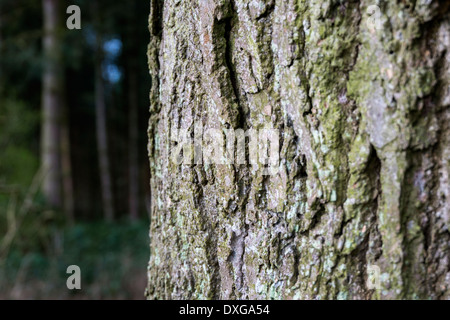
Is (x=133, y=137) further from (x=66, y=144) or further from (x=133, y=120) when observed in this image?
(x=66, y=144)

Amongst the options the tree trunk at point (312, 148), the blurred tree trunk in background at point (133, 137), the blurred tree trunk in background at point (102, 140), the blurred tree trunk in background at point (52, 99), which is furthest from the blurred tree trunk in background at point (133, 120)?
the tree trunk at point (312, 148)

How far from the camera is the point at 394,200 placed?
0.91 meters

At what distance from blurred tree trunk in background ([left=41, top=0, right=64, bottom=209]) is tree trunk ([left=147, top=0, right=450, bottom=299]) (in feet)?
22.5

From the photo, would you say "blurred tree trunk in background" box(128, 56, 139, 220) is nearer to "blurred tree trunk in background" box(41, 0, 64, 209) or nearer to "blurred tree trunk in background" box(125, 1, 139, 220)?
"blurred tree trunk in background" box(125, 1, 139, 220)

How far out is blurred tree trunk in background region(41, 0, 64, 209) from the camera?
24.1ft

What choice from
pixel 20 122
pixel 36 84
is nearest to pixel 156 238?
pixel 20 122

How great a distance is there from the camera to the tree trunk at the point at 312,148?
0.88 metres

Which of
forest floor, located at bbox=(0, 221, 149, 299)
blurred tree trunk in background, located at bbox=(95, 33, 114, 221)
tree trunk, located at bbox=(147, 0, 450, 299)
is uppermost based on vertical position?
blurred tree trunk in background, located at bbox=(95, 33, 114, 221)

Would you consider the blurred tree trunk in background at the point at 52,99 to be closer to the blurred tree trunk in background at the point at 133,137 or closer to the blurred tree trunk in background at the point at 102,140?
the blurred tree trunk in background at the point at 102,140

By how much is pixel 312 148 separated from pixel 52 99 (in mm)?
7742

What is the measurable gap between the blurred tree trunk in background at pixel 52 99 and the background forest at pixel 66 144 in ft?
0.06

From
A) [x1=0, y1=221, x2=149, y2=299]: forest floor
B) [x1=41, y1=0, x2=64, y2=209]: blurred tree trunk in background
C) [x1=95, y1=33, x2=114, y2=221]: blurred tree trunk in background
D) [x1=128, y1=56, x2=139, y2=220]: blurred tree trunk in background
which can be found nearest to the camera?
[x1=0, y1=221, x2=149, y2=299]: forest floor

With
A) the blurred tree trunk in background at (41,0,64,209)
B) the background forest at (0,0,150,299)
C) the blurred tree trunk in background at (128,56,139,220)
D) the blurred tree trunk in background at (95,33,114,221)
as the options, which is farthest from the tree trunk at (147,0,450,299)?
the blurred tree trunk in background at (128,56,139,220)

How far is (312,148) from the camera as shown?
1.00m
